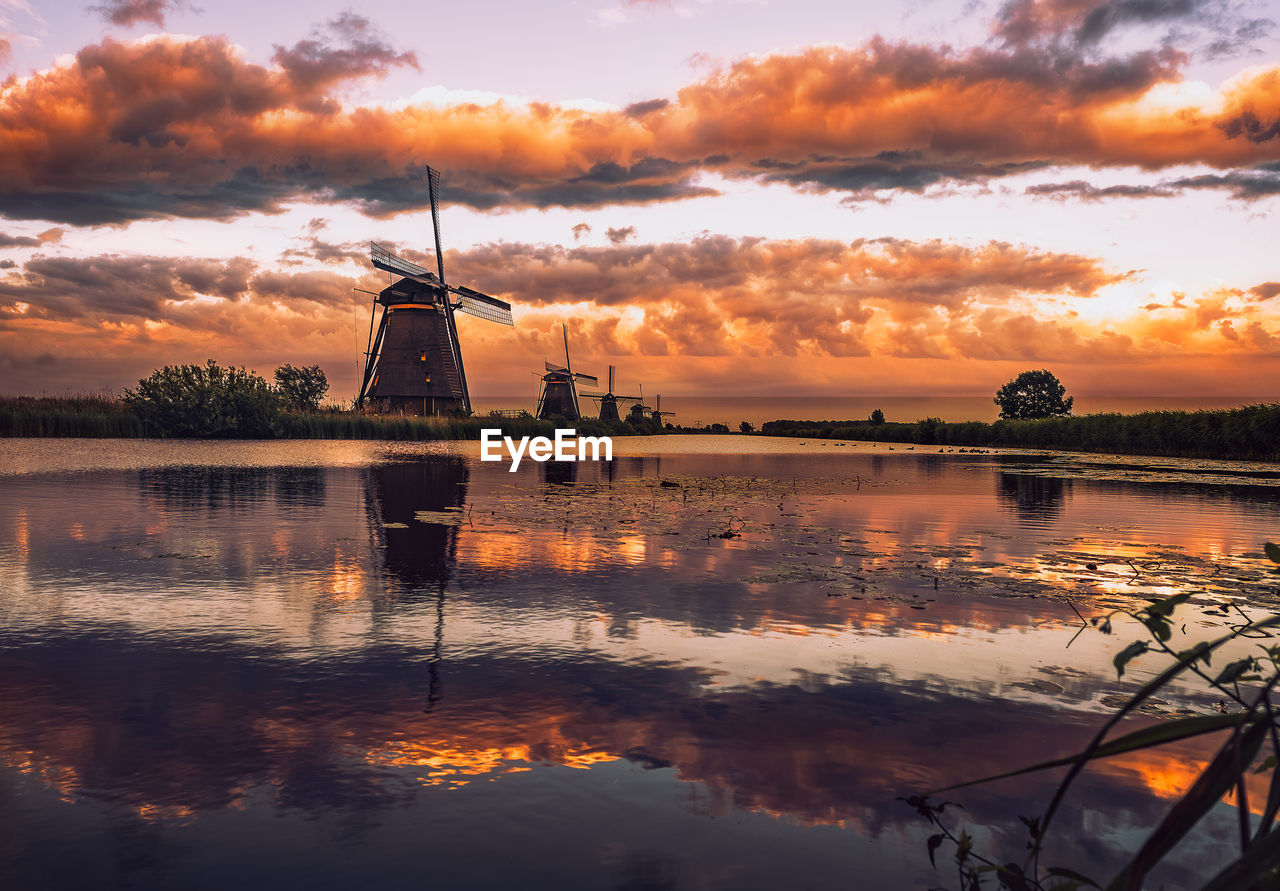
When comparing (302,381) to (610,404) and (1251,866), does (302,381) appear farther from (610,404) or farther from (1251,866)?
(1251,866)

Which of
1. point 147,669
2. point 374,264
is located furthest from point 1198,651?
point 374,264

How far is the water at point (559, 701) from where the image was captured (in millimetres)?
4008

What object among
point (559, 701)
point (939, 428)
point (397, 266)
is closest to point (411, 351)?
point (397, 266)

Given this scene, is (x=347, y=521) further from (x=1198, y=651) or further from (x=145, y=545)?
(x=1198, y=651)

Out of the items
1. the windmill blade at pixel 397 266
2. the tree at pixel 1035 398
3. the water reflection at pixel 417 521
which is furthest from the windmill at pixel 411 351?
the tree at pixel 1035 398

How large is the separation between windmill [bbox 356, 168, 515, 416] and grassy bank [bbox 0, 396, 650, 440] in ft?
10.7

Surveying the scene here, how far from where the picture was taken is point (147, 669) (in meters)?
6.63

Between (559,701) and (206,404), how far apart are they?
57940mm

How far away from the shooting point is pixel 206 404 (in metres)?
56.8

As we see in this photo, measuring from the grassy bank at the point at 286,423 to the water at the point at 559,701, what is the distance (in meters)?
43.7

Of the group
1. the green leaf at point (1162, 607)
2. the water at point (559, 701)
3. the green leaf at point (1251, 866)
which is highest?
the green leaf at point (1162, 607)

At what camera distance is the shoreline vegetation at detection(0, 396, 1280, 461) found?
4338cm

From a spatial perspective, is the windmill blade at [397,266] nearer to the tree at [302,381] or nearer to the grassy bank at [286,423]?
the grassy bank at [286,423]

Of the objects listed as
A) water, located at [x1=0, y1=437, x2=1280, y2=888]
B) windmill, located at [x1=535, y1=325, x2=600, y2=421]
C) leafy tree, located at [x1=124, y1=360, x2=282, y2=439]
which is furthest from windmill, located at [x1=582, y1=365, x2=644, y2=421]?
water, located at [x1=0, y1=437, x2=1280, y2=888]
